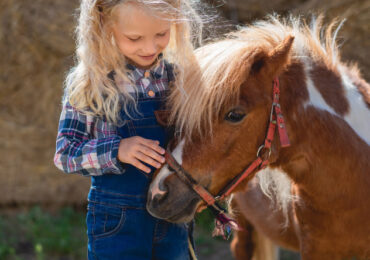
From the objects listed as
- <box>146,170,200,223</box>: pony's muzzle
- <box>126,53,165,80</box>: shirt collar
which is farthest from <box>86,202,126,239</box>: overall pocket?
<box>126,53,165,80</box>: shirt collar

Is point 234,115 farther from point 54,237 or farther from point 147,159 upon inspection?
point 54,237

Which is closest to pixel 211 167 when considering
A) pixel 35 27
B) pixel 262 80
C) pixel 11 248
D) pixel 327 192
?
pixel 262 80

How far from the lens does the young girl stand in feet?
5.25

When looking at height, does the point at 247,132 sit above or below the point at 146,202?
above

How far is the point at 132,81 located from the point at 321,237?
1.07 m

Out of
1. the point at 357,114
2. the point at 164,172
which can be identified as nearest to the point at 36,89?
the point at 164,172

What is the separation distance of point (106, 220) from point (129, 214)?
88 mm

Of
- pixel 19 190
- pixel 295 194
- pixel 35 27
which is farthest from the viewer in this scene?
pixel 19 190

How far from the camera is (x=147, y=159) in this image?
1569mm

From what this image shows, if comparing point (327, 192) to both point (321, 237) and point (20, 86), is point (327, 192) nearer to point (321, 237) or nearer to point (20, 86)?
point (321, 237)

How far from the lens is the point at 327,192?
1838mm

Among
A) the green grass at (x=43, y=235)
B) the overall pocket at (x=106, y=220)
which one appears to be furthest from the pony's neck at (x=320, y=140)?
the green grass at (x=43, y=235)

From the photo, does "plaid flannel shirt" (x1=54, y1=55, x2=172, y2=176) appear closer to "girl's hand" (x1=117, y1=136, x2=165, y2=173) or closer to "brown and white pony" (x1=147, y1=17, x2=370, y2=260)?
→ "girl's hand" (x1=117, y1=136, x2=165, y2=173)

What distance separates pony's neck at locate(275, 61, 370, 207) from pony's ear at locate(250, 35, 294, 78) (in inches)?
4.0
